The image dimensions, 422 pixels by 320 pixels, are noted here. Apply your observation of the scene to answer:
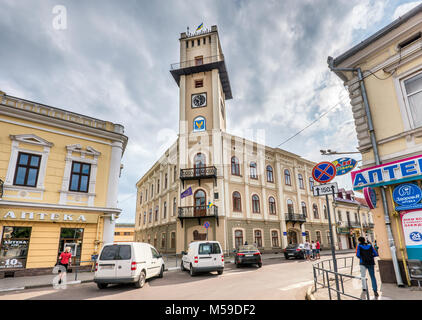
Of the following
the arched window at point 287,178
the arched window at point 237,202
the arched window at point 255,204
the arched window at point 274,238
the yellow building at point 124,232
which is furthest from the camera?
the yellow building at point 124,232

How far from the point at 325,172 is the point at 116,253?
806cm

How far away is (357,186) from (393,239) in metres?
2.06

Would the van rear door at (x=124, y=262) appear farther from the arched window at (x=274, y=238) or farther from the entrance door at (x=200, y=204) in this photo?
the arched window at (x=274, y=238)

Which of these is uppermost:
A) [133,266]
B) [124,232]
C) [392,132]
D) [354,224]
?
[392,132]

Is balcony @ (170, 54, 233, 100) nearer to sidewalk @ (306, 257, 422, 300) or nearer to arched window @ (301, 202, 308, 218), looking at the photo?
arched window @ (301, 202, 308, 218)

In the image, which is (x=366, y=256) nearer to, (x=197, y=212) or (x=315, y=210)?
(x=197, y=212)

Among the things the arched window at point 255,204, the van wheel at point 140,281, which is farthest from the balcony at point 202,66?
the van wheel at point 140,281

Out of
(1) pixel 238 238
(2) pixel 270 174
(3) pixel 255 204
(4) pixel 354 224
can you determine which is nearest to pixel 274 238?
(3) pixel 255 204

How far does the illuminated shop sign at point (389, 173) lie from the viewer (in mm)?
7684

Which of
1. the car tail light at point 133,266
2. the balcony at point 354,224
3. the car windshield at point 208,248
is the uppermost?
the balcony at point 354,224

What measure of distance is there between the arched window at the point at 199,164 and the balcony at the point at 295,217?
40.9 feet

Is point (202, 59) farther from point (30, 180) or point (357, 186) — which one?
point (357, 186)

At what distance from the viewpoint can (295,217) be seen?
96.8ft
